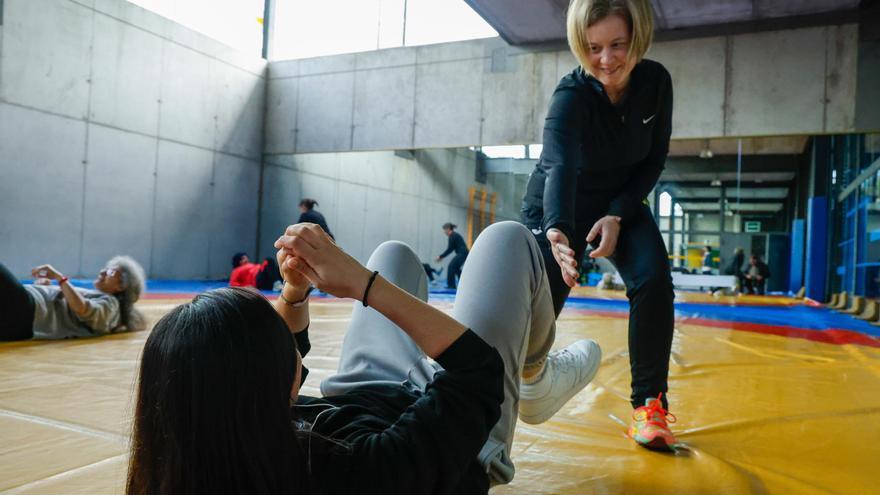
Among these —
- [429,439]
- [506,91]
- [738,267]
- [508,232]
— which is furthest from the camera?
[738,267]

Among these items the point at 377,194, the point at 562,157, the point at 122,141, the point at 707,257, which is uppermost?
the point at 122,141

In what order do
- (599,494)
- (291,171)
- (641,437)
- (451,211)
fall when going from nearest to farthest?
(599,494)
(641,437)
(291,171)
(451,211)

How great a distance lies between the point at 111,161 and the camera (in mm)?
8641

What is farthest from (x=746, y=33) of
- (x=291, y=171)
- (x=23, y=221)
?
(x=23, y=221)

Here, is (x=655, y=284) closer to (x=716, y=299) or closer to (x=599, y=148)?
(x=599, y=148)

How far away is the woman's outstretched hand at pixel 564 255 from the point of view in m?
1.50

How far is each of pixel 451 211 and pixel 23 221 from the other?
9774 millimetres

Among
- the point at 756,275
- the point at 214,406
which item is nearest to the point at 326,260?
the point at 214,406

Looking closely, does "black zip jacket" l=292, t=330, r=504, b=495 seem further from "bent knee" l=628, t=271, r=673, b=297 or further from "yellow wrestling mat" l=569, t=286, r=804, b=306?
"yellow wrestling mat" l=569, t=286, r=804, b=306

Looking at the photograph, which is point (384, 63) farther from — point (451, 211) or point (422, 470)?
point (422, 470)

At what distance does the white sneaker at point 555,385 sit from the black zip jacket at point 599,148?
349 millimetres

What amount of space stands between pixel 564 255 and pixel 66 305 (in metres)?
3.07

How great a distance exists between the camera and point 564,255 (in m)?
1.52

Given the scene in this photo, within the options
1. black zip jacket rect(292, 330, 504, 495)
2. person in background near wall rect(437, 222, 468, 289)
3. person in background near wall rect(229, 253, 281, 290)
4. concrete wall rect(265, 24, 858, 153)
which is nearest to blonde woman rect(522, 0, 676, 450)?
black zip jacket rect(292, 330, 504, 495)
